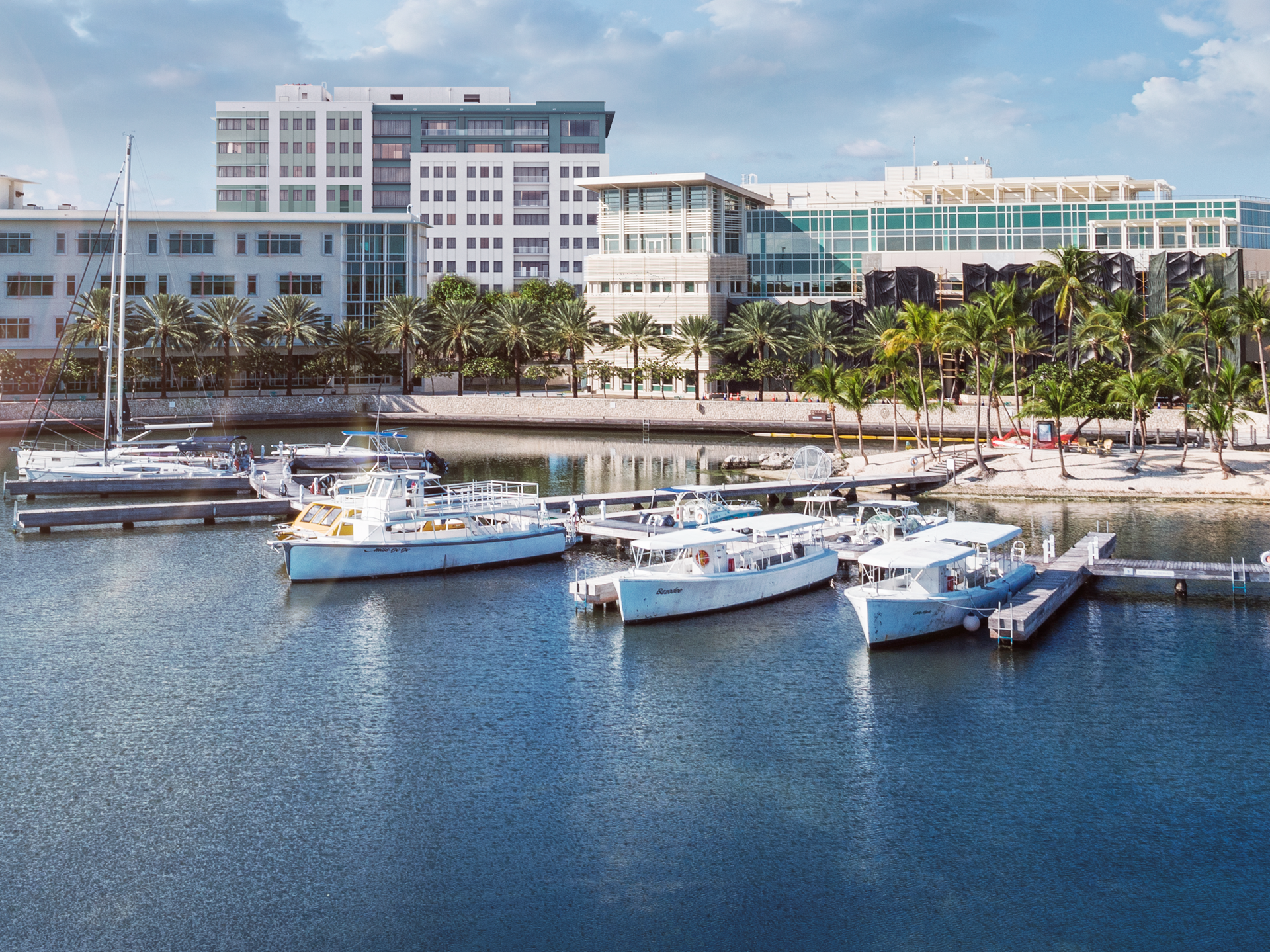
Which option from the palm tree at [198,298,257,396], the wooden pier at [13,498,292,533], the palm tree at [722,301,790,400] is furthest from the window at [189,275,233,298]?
the wooden pier at [13,498,292,533]

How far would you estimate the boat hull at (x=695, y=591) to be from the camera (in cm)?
4700

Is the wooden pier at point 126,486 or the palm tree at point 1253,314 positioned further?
the palm tree at point 1253,314

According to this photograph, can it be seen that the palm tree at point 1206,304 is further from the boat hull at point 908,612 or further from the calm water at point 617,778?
the boat hull at point 908,612

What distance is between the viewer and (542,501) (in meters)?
66.2

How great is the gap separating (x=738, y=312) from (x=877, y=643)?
328 feet

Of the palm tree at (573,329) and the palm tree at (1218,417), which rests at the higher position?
the palm tree at (573,329)

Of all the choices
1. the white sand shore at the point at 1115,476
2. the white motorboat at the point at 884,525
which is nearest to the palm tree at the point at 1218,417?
the white sand shore at the point at 1115,476

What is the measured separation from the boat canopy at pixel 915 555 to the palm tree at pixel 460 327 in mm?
97533

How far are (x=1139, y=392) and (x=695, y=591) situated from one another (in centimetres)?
4644

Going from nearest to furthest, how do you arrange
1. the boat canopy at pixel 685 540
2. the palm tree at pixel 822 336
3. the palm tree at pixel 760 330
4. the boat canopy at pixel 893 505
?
the boat canopy at pixel 685 540, the boat canopy at pixel 893 505, the palm tree at pixel 822 336, the palm tree at pixel 760 330

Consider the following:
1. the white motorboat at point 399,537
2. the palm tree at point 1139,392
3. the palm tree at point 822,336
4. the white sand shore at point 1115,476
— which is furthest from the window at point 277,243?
the palm tree at point 1139,392

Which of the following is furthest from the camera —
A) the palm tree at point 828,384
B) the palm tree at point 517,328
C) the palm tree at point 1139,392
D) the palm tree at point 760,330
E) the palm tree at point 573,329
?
the palm tree at point 573,329

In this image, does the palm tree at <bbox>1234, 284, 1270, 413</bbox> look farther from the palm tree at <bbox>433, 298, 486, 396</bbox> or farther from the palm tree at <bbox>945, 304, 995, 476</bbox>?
the palm tree at <bbox>433, 298, 486, 396</bbox>

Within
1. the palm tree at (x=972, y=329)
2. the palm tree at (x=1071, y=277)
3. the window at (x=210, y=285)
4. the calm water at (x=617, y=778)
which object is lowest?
the calm water at (x=617, y=778)
